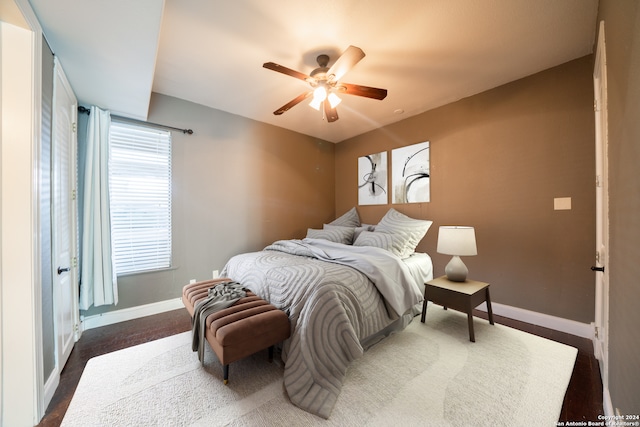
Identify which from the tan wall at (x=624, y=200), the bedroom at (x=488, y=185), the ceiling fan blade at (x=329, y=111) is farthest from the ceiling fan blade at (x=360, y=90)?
the tan wall at (x=624, y=200)

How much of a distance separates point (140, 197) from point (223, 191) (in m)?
0.97

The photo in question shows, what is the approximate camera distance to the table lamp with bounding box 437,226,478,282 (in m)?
2.38

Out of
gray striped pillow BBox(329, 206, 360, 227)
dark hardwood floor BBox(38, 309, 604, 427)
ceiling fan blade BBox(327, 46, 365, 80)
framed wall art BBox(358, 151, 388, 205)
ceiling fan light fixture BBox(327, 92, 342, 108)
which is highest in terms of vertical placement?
ceiling fan blade BBox(327, 46, 365, 80)

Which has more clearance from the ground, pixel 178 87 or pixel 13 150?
pixel 178 87

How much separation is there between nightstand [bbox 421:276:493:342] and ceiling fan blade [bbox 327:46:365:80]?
2.21 m

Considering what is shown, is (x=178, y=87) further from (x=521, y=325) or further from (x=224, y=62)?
(x=521, y=325)

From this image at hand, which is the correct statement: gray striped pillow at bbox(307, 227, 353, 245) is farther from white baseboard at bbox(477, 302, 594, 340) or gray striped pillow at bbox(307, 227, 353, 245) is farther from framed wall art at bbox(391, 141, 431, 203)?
white baseboard at bbox(477, 302, 594, 340)

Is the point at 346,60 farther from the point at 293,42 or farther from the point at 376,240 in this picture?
the point at 376,240

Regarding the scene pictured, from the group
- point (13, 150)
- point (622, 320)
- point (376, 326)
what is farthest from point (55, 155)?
point (622, 320)

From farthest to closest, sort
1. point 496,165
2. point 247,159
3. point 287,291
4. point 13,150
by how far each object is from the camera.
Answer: point 247,159
point 496,165
point 287,291
point 13,150

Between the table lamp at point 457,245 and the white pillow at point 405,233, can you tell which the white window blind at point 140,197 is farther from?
the table lamp at point 457,245

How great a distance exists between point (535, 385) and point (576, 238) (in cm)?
158

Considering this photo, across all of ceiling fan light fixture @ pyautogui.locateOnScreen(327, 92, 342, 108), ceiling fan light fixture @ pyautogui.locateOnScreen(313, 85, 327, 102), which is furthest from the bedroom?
ceiling fan light fixture @ pyautogui.locateOnScreen(327, 92, 342, 108)

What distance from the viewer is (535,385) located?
1618 mm
